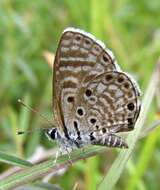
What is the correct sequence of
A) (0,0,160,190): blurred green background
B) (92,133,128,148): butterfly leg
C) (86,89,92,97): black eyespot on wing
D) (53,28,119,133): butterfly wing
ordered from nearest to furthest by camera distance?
(92,133,128,148): butterfly leg, (53,28,119,133): butterfly wing, (86,89,92,97): black eyespot on wing, (0,0,160,190): blurred green background

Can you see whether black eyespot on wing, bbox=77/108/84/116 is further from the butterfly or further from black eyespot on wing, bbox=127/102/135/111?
black eyespot on wing, bbox=127/102/135/111

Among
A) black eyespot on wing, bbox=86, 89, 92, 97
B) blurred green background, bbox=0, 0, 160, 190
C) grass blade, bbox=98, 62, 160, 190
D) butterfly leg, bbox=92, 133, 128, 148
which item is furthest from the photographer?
blurred green background, bbox=0, 0, 160, 190

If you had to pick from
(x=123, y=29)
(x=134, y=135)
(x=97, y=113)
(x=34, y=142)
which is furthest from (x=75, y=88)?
(x=123, y=29)

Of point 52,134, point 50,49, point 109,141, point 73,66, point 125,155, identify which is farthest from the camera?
point 50,49

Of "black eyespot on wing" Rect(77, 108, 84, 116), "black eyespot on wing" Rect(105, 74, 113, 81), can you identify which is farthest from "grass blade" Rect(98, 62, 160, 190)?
"black eyespot on wing" Rect(77, 108, 84, 116)

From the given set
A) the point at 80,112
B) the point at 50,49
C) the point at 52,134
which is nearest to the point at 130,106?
the point at 80,112

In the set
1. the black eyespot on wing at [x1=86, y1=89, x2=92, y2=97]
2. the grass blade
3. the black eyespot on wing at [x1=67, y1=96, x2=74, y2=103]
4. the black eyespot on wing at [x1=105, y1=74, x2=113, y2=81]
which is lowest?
the grass blade

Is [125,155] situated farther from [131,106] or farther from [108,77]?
[108,77]

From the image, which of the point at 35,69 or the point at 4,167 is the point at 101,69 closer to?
the point at 4,167
